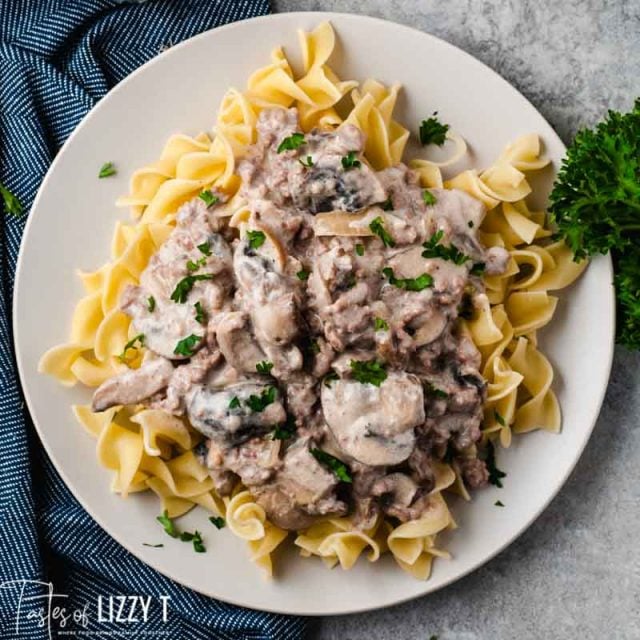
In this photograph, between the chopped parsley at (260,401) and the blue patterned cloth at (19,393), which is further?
the blue patterned cloth at (19,393)

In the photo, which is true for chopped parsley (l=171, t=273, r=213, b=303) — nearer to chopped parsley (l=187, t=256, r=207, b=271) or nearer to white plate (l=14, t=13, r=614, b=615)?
chopped parsley (l=187, t=256, r=207, b=271)

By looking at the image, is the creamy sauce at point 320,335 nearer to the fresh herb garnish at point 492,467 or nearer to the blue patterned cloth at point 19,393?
the fresh herb garnish at point 492,467

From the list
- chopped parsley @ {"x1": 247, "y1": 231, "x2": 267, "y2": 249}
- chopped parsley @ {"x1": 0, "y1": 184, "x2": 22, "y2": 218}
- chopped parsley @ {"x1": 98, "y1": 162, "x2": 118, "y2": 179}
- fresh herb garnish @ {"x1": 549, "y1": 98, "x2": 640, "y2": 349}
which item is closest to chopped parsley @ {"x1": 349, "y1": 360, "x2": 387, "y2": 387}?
chopped parsley @ {"x1": 247, "y1": 231, "x2": 267, "y2": 249}

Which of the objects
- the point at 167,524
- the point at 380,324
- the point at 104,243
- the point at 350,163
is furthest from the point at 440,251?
the point at 167,524

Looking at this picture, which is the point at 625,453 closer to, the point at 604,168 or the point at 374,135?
the point at 604,168

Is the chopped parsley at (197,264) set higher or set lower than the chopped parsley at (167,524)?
higher

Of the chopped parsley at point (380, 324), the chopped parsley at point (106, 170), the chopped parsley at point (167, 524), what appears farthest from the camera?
the chopped parsley at point (106, 170)

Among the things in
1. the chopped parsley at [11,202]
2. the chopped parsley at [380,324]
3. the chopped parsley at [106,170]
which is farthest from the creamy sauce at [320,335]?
the chopped parsley at [11,202]
